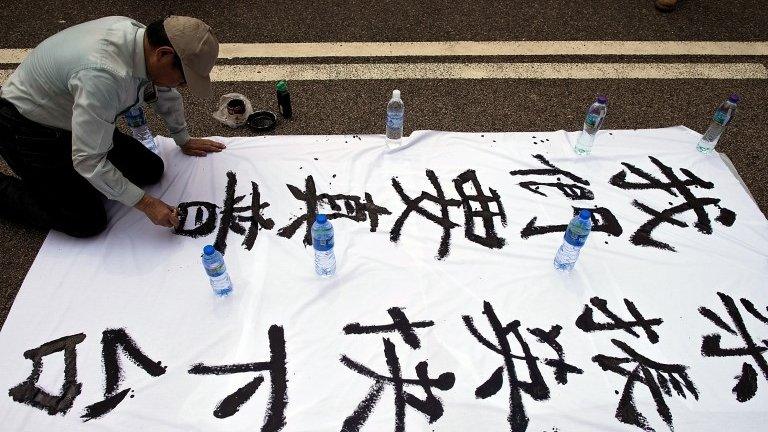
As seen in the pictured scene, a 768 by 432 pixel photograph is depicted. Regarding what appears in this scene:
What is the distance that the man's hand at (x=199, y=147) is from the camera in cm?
267

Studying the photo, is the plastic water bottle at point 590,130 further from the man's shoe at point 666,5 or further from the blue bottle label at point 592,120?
the man's shoe at point 666,5

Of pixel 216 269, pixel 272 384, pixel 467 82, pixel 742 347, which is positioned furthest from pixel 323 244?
pixel 467 82

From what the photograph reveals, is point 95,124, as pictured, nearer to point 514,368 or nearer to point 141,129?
point 141,129

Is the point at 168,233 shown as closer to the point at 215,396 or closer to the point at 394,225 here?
the point at 215,396

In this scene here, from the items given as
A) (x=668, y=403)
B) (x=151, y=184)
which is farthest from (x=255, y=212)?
(x=668, y=403)

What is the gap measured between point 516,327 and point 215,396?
1153 millimetres

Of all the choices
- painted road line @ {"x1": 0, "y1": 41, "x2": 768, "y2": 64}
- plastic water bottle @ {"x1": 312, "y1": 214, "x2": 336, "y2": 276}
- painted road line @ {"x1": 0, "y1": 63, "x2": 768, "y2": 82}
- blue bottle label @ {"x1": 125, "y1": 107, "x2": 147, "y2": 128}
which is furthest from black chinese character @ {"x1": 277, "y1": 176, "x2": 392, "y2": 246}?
painted road line @ {"x1": 0, "y1": 41, "x2": 768, "y2": 64}

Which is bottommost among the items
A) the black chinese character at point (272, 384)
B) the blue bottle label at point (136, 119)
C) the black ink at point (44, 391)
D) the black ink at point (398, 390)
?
the black ink at point (44, 391)

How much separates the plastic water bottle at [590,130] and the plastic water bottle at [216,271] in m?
1.93

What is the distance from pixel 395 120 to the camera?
2.70 metres

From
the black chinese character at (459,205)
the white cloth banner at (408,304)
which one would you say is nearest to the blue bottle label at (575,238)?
the white cloth banner at (408,304)

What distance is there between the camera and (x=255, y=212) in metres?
2.43

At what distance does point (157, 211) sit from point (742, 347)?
2416 millimetres

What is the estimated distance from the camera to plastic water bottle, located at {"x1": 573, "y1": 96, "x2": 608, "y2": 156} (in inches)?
108
